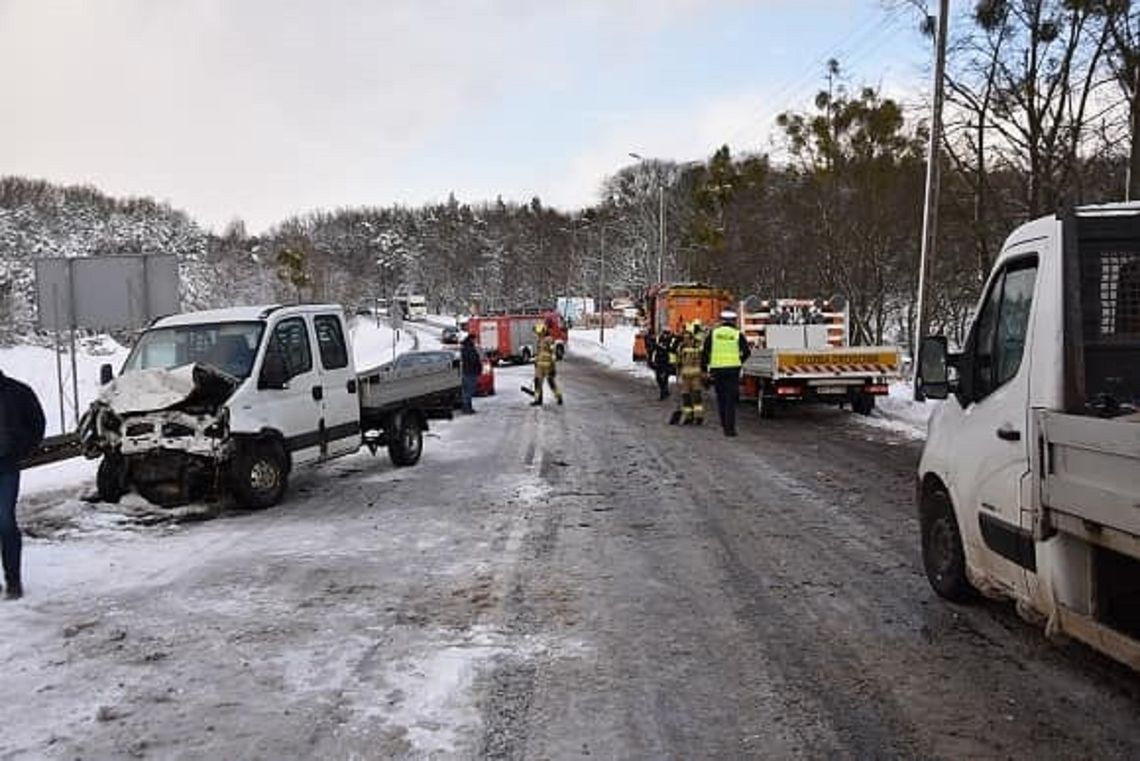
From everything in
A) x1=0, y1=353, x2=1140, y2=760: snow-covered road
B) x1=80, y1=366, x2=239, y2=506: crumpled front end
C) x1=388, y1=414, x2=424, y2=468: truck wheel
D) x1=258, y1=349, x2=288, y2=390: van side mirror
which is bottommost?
x1=0, y1=353, x2=1140, y2=760: snow-covered road

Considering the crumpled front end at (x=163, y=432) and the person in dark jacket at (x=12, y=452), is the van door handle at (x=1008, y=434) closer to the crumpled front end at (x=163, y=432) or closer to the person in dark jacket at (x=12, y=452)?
the person in dark jacket at (x=12, y=452)

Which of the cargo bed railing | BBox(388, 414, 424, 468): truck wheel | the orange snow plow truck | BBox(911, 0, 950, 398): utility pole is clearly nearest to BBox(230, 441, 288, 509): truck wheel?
BBox(388, 414, 424, 468): truck wheel

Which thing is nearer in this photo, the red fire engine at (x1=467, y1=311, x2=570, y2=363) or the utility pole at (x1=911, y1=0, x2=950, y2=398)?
the utility pole at (x1=911, y1=0, x2=950, y2=398)

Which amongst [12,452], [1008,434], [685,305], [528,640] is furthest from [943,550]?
[685,305]

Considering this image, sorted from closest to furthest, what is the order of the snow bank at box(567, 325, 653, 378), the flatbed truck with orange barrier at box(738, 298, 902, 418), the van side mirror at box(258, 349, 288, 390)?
1. the van side mirror at box(258, 349, 288, 390)
2. the flatbed truck with orange barrier at box(738, 298, 902, 418)
3. the snow bank at box(567, 325, 653, 378)

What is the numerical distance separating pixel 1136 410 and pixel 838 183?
28.9 meters

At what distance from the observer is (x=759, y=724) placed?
471 centimetres

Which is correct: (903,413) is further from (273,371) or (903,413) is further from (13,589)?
(13,589)

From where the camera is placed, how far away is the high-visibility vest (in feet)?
54.2

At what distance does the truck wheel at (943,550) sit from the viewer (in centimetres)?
647

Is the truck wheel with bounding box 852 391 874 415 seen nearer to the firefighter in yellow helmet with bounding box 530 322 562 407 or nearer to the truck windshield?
the firefighter in yellow helmet with bounding box 530 322 562 407

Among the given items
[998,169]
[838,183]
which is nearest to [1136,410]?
[998,169]

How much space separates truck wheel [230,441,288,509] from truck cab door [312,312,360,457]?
0.91 meters

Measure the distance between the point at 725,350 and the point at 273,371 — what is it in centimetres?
778
